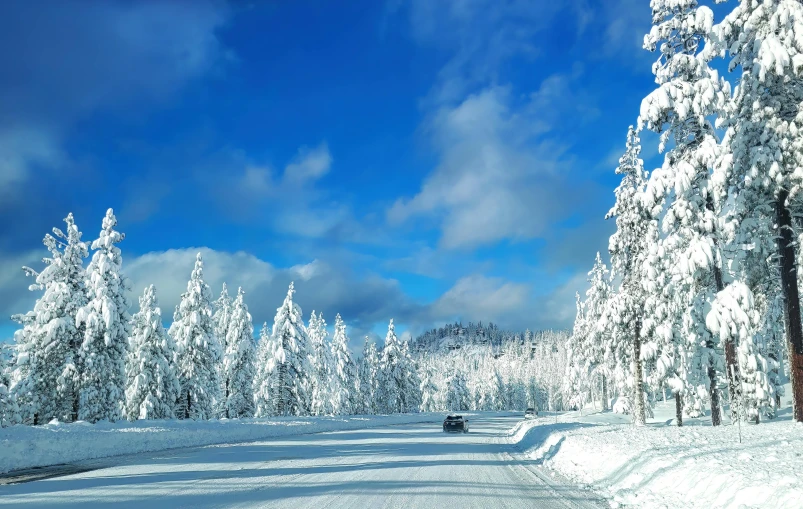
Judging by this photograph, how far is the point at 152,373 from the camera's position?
40344mm

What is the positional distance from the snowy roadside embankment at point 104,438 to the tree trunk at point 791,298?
24.2 m

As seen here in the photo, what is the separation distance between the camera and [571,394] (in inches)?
3356

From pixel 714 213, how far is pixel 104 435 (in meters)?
26.0

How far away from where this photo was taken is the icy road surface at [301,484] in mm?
9992

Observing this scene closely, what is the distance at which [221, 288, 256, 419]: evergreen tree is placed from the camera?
167ft

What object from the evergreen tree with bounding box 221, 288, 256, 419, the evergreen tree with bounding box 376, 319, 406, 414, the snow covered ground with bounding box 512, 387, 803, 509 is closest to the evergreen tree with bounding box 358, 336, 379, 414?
the evergreen tree with bounding box 376, 319, 406, 414

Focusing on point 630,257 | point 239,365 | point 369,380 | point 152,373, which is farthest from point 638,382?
point 369,380

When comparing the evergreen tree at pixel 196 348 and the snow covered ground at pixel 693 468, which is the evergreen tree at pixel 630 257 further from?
the evergreen tree at pixel 196 348

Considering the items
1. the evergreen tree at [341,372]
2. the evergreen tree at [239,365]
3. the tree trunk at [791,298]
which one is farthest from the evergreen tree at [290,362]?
the tree trunk at [791,298]

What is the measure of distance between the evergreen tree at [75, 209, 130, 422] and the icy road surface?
58.1 ft

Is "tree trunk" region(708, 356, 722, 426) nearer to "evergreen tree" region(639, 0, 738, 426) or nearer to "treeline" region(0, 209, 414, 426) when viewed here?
"evergreen tree" region(639, 0, 738, 426)

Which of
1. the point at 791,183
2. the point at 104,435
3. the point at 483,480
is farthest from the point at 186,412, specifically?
the point at 791,183

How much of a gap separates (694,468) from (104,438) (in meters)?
20.2

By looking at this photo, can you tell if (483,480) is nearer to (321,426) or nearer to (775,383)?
(321,426)
